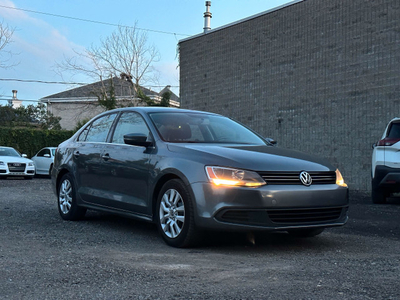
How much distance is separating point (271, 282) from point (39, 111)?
47242 millimetres

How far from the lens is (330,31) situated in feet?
51.9

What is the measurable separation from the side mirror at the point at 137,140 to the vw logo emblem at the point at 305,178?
1.84 meters

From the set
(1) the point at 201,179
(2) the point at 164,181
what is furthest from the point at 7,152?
(1) the point at 201,179

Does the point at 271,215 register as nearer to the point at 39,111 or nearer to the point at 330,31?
the point at 330,31

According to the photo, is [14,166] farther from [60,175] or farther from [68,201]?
[68,201]

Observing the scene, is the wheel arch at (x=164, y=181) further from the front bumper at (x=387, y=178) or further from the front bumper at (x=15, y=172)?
the front bumper at (x=15, y=172)

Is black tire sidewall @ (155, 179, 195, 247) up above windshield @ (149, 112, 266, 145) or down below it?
below

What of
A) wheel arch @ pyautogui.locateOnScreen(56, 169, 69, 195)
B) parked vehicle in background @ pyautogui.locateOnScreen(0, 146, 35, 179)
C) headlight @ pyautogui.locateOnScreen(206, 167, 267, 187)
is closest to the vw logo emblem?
headlight @ pyautogui.locateOnScreen(206, 167, 267, 187)

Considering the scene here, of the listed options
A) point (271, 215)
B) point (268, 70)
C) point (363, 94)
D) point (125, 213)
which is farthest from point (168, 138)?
point (268, 70)

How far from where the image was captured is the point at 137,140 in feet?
20.6

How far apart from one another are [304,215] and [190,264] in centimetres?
144

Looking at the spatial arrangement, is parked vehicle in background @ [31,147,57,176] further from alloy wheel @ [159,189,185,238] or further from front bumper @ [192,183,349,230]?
front bumper @ [192,183,349,230]

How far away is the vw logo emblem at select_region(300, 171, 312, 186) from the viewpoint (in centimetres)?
558

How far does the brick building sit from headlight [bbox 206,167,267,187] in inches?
385
